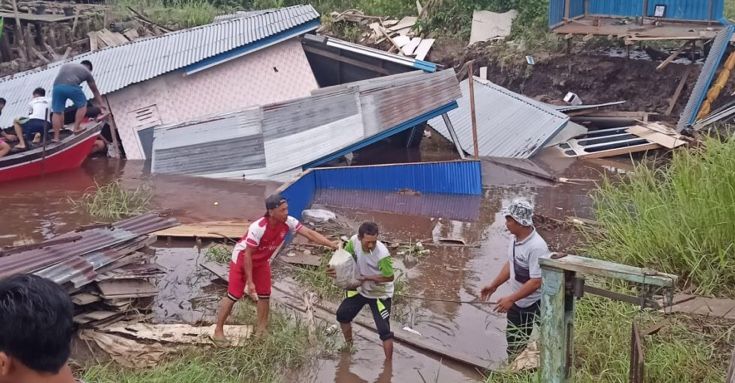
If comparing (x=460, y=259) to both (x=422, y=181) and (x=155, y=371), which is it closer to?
(x=422, y=181)

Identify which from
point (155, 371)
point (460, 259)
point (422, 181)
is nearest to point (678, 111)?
point (422, 181)

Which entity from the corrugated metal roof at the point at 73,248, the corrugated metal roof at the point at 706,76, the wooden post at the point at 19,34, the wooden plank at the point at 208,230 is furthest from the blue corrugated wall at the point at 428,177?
the wooden post at the point at 19,34

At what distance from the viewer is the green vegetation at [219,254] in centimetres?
905

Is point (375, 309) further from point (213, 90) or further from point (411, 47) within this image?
point (411, 47)

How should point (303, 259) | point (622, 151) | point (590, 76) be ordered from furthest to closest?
1. point (590, 76)
2. point (622, 151)
3. point (303, 259)

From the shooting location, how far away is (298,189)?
37.6 feet

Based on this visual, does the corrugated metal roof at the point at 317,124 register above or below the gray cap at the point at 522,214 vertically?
below

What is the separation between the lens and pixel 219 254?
30.0 feet

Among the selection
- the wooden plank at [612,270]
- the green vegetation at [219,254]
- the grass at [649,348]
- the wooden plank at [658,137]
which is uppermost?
the wooden plank at [612,270]

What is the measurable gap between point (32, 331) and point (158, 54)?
15643 mm

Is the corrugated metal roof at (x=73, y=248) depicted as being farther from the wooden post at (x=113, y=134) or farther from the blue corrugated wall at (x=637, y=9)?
the blue corrugated wall at (x=637, y=9)

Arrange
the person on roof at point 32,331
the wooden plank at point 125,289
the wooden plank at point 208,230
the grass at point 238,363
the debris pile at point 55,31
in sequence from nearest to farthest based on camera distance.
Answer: the person on roof at point 32,331
the grass at point 238,363
the wooden plank at point 125,289
the wooden plank at point 208,230
the debris pile at point 55,31

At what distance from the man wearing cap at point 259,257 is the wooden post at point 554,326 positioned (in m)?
3.06

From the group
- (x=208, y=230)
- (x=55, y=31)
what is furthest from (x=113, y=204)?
(x=55, y=31)
